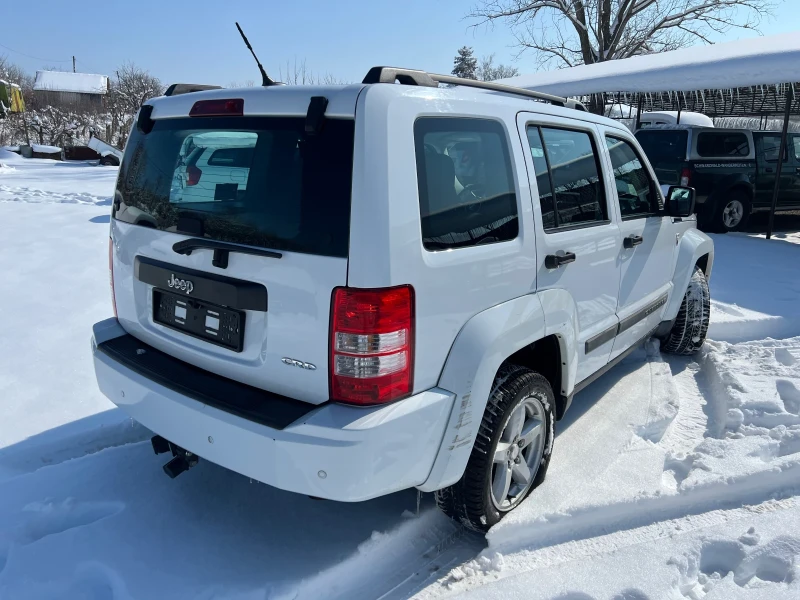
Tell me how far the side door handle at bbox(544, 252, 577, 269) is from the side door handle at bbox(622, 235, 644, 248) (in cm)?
75

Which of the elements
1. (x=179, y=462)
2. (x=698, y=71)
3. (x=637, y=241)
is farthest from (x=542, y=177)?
(x=698, y=71)

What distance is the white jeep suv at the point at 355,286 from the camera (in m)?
2.02

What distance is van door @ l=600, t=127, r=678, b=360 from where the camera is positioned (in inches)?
139

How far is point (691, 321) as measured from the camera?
4742 mm

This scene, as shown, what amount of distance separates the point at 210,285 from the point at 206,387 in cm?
40

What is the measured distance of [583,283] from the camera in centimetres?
305

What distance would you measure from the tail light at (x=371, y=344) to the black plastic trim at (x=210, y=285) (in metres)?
0.34

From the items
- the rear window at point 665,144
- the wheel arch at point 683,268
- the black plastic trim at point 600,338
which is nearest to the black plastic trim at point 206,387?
the black plastic trim at point 600,338

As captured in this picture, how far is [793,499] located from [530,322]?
1.64 metres

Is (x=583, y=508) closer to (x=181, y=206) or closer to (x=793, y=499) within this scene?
(x=793, y=499)

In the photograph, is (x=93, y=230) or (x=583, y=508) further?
(x=93, y=230)

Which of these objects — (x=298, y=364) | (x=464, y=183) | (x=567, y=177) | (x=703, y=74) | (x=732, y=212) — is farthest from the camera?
(x=732, y=212)

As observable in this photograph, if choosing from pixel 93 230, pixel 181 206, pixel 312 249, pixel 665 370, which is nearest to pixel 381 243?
pixel 312 249

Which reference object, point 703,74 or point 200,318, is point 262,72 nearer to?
point 200,318
